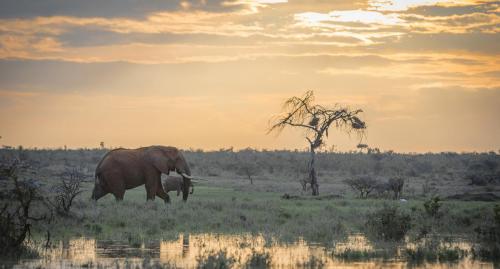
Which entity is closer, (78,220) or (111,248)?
(111,248)

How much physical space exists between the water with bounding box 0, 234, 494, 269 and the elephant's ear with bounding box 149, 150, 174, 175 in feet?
32.9

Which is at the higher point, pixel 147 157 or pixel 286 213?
pixel 147 157

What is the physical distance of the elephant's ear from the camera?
3177 centimetres

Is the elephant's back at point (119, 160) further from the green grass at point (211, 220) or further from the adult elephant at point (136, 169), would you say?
the green grass at point (211, 220)

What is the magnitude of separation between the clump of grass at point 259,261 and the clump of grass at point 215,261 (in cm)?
37

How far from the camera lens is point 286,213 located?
27.8 m

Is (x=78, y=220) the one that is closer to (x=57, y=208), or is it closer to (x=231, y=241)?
(x=57, y=208)

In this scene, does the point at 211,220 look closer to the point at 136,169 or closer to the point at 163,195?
the point at 163,195

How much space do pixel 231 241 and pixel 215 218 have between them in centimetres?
467

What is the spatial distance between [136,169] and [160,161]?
1037mm

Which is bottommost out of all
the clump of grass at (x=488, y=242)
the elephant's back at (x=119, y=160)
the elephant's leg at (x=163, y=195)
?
the clump of grass at (x=488, y=242)

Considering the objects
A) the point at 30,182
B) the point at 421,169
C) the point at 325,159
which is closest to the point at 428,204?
the point at 30,182

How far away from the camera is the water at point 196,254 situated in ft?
55.4

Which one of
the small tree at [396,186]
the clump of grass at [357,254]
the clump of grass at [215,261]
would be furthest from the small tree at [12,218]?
the small tree at [396,186]
